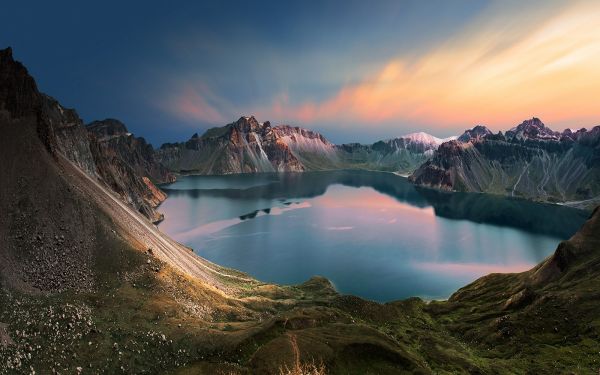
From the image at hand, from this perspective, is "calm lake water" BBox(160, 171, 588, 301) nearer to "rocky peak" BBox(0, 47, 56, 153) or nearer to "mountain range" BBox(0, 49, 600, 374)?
"mountain range" BBox(0, 49, 600, 374)

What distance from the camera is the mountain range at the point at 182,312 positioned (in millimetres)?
38094

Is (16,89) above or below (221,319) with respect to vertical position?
above

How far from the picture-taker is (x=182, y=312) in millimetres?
48531

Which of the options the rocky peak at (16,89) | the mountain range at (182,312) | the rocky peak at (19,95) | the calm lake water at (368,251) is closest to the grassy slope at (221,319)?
the mountain range at (182,312)

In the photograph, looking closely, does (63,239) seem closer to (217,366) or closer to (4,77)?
(217,366)

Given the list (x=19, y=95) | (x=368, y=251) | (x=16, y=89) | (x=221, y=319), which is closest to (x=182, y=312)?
(x=221, y=319)

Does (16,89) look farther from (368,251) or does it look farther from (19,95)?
(368,251)

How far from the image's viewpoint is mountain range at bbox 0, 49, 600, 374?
125 feet

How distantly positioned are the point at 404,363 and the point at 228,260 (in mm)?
94188

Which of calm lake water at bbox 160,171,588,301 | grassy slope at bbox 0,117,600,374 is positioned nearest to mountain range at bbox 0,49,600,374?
grassy slope at bbox 0,117,600,374

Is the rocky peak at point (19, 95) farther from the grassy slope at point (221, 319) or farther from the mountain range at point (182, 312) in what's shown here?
the grassy slope at point (221, 319)

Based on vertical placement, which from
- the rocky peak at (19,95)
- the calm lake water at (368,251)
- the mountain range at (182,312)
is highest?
the rocky peak at (19,95)

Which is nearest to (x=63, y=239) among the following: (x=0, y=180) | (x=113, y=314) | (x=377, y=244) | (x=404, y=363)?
(x=0, y=180)

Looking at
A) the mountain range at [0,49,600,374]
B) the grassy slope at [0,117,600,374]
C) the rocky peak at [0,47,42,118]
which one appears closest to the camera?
the grassy slope at [0,117,600,374]
